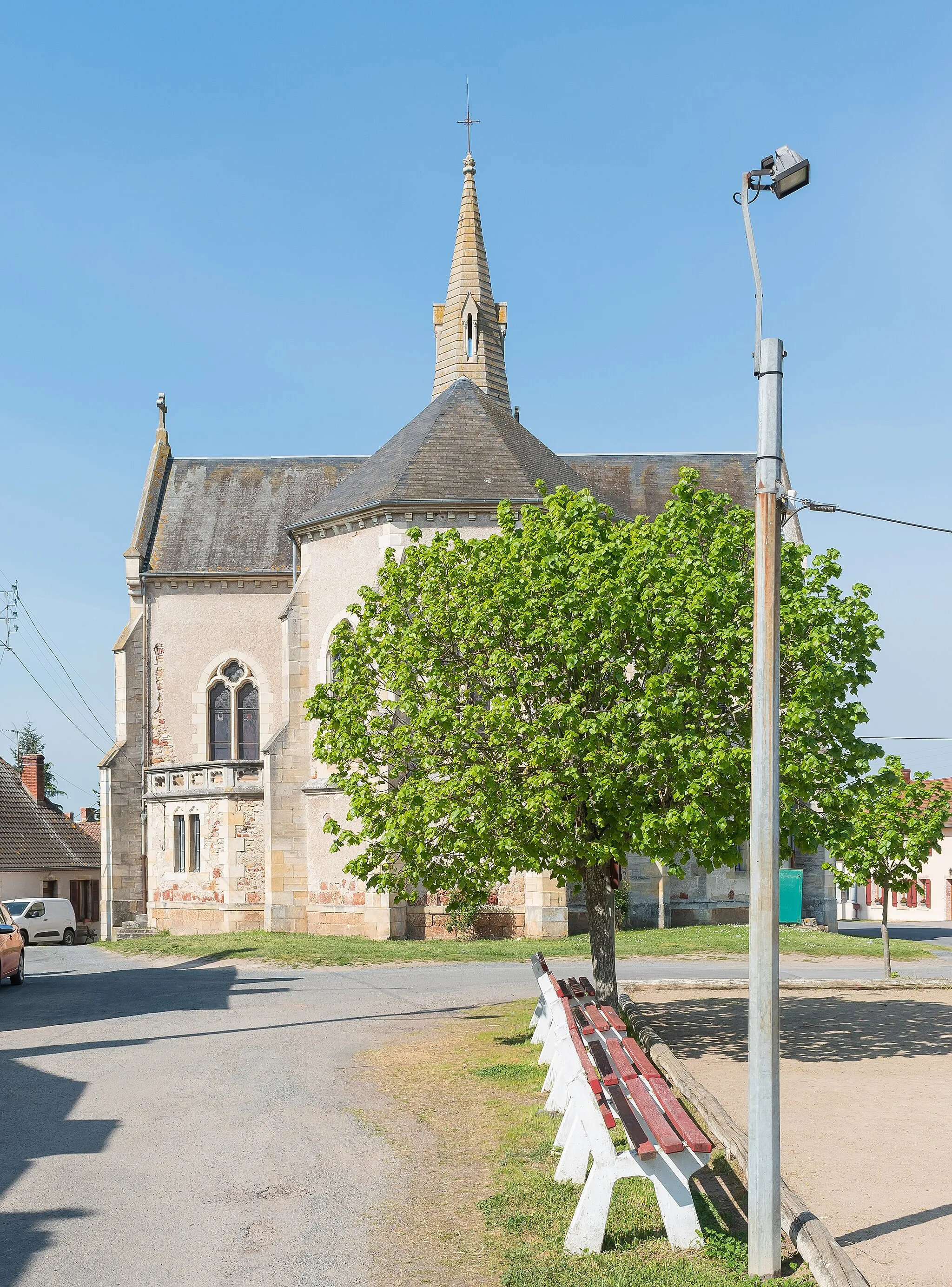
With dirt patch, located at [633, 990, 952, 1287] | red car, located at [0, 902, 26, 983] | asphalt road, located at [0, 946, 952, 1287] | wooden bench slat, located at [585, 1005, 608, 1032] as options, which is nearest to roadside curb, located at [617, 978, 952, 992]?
dirt patch, located at [633, 990, 952, 1287]

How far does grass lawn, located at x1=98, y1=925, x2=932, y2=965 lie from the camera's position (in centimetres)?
2372

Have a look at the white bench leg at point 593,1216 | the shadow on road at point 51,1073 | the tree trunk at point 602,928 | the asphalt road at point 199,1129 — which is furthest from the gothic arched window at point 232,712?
the white bench leg at point 593,1216

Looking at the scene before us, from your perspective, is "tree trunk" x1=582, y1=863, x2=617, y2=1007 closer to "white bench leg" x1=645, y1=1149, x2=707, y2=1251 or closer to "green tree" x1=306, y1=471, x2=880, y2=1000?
"green tree" x1=306, y1=471, x2=880, y2=1000

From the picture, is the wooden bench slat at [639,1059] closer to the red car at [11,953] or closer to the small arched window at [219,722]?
the red car at [11,953]

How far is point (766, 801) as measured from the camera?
672cm

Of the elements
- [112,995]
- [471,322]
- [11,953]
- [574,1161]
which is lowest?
[112,995]

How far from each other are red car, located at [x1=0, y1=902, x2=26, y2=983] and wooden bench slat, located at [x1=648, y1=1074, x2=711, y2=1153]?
15.0 meters

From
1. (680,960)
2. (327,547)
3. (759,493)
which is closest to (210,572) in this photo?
(327,547)

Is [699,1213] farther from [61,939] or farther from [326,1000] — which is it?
[61,939]

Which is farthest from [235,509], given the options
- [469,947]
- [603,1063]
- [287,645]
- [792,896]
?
[603,1063]

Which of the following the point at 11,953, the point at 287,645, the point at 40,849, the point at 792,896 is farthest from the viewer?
the point at 40,849

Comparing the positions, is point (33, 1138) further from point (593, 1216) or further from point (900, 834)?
point (900, 834)

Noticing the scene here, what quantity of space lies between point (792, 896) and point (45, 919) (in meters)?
21.0

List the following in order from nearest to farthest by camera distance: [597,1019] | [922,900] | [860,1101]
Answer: [597,1019] < [860,1101] < [922,900]
